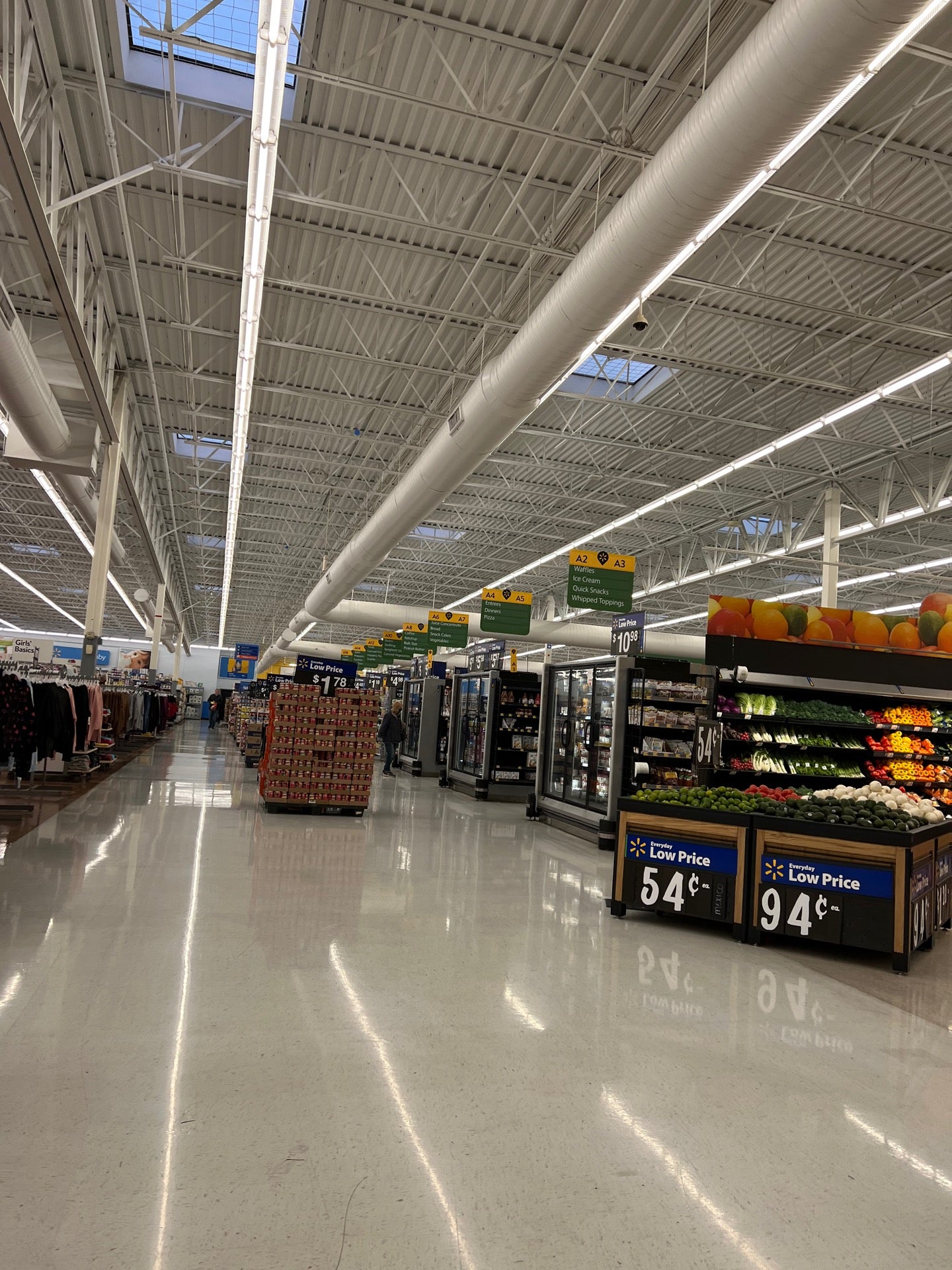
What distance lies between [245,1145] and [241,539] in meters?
23.9

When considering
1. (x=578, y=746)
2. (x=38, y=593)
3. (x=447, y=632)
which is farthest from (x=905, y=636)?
(x=38, y=593)

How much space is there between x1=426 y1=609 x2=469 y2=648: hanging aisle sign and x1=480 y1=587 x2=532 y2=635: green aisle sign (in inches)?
107

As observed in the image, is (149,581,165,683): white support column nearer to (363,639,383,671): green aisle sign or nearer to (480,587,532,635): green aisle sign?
(363,639,383,671): green aisle sign

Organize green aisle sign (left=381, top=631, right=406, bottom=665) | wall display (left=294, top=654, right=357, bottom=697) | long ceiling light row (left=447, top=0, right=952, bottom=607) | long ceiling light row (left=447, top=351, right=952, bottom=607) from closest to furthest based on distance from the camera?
long ceiling light row (left=447, top=0, right=952, bottom=607) → long ceiling light row (left=447, top=351, right=952, bottom=607) → wall display (left=294, top=654, right=357, bottom=697) → green aisle sign (left=381, top=631, right=406, bottom=665)

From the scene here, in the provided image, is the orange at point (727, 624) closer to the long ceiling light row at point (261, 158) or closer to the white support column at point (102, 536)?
the long ceiling light row at point (261, 158)

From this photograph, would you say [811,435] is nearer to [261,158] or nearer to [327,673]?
[327,673]

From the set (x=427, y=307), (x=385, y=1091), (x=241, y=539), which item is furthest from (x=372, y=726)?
(x=241, y=539)

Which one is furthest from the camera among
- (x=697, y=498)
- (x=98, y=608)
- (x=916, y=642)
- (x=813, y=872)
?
(x=697, y=498)

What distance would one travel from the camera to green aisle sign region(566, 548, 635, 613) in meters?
14.4

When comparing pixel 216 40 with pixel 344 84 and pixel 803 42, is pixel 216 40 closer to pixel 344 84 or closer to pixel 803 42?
pixel 344 84

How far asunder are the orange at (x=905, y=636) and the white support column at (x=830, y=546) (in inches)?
226

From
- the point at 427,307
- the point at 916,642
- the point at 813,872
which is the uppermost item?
the point at 427,307

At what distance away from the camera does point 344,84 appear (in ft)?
23.3

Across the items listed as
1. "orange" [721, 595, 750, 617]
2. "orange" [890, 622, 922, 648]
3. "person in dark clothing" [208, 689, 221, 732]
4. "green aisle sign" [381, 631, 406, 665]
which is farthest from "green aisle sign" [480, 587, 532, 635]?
"person in dark clothing" [208, 689, 221, 732]
